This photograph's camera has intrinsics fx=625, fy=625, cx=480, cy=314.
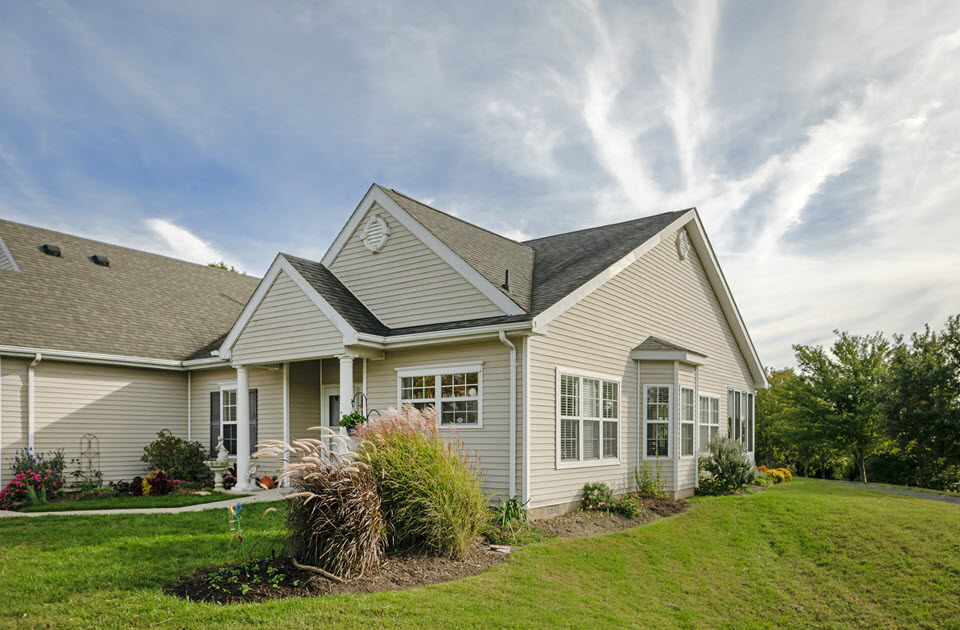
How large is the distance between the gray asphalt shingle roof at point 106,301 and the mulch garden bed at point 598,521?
36.5 feet

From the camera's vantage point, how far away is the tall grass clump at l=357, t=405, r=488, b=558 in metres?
7.38

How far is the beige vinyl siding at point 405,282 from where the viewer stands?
11.6 meters

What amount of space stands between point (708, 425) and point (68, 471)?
1499cm

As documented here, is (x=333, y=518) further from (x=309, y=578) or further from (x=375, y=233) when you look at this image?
(x=375, y=233)

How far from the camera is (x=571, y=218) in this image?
1964cm

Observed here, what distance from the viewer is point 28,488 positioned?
1241cm

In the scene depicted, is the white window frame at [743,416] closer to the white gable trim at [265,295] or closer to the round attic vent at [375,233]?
the round attic vent at [375,233]

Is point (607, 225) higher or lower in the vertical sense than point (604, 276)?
higher

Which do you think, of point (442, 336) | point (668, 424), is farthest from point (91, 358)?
point (668, 424)

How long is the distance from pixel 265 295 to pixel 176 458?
518 cm

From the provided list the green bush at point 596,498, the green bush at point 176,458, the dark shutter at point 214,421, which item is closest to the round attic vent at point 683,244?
the green bush at point 596,498

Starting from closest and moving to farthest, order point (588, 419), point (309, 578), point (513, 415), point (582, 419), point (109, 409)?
point (309, 578) < point (513, 415) < point (582, 419) < point (588, 419) < point (109, 409)

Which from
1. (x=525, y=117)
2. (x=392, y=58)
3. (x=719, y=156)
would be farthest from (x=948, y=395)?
(x=392, y=58)

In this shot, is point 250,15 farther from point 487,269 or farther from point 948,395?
point 948,395
